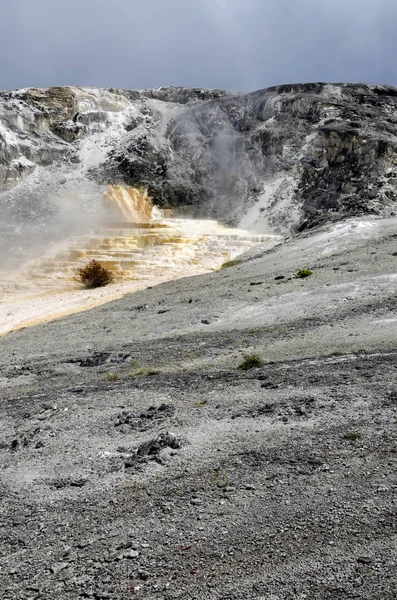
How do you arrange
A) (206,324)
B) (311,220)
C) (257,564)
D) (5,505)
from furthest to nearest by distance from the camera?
(311,220)
(206,324)
(5,505)
(257,564)

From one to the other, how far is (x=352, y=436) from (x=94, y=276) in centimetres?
2519

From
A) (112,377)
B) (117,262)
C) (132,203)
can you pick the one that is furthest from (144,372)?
(132,203)

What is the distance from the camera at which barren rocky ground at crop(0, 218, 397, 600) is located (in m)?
4.70

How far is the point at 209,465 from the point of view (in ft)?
21.2

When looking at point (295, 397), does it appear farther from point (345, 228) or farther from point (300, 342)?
point (345, 228)

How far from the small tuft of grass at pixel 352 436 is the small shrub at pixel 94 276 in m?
25.1

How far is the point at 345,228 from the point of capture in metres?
26.8

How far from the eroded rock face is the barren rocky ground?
29033mm

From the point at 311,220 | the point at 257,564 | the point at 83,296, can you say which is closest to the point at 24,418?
the point at 257,564

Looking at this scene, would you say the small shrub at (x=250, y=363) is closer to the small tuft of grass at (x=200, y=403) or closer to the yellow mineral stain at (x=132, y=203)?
the small tuft of grass at (x=200, y=403)

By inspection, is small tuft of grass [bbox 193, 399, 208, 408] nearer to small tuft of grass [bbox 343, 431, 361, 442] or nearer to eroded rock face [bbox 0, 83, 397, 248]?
small tuft of grass [bbox 343, 431, 361, 442]

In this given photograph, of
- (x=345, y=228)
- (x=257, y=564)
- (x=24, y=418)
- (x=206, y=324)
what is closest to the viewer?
(x=257, y=564)

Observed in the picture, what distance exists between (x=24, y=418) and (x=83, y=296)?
1912 cm

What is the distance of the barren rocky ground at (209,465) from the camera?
185 inches
